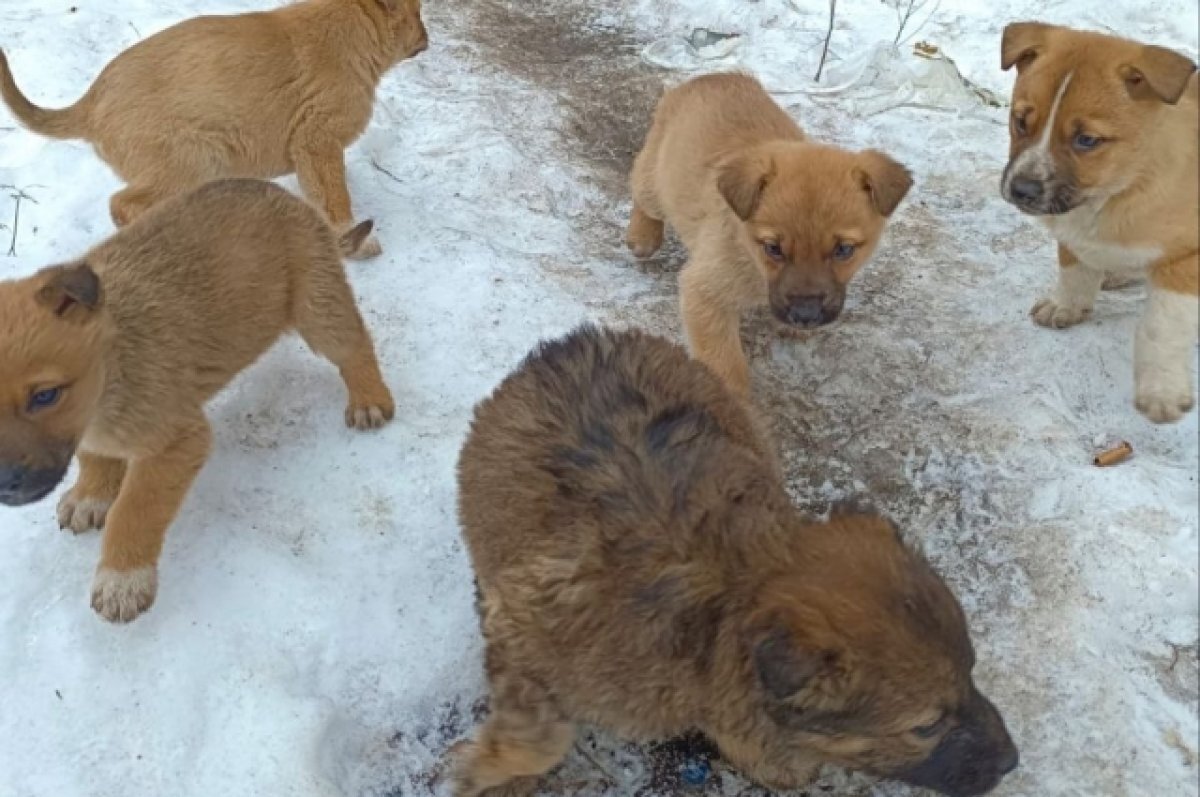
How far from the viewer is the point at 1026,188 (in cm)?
367

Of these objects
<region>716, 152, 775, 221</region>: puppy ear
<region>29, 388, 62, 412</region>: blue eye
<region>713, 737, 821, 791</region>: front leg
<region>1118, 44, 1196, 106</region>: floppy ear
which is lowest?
<region>713, 737, 821, 791</region>: front leg

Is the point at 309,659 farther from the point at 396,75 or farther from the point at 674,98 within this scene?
the point at 396,75

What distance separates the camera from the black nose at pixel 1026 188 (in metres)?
3.66

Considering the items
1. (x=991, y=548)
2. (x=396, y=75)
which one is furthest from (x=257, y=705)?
(x=396, y=75)

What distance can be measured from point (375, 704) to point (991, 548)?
92.6 inches

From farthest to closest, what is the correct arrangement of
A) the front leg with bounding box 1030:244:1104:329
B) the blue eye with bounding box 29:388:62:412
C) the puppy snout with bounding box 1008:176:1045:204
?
the front leg with bounding box 1030:244:1104:329
the puppy snout with bounding box 1008:176:1045:204
the blue eye with bounding box 29:388:62:412

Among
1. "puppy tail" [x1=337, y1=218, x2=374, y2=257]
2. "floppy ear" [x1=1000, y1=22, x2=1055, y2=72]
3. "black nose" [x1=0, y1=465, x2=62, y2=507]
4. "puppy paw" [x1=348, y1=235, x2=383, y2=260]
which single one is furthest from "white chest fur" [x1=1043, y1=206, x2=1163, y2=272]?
"black nose" [x1=0, y1=465, x2=62, y2=507]

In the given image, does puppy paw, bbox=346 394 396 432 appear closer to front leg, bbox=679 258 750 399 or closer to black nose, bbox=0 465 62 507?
black nose, bbox=0 465 62 507

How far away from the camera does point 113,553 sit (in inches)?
148

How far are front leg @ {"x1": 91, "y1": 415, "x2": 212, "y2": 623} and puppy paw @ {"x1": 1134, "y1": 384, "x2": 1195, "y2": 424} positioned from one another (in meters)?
3.21

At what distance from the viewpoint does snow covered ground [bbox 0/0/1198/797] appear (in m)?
3.27

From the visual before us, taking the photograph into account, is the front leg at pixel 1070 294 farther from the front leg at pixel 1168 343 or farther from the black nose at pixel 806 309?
the front leg at pixel 1168 343

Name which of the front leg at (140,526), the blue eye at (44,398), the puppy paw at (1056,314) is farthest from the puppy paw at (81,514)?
the puppy paw at (1056,314)

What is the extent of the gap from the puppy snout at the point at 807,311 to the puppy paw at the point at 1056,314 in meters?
1.02
